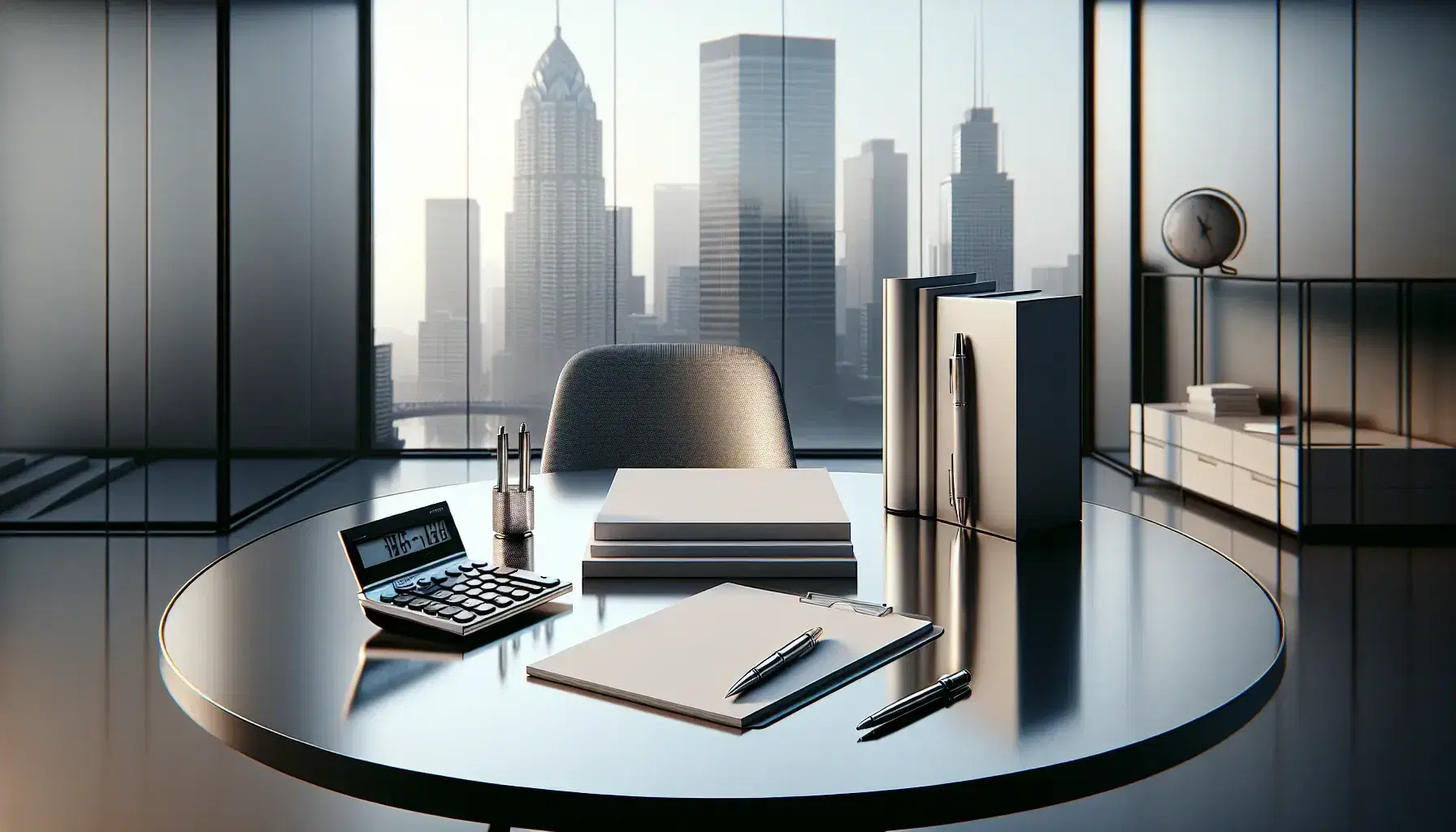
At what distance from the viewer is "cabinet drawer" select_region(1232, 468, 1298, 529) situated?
3.83 metres

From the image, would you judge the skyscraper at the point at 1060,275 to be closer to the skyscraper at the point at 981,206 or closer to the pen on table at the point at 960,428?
the skyscraper at the point at 981,206

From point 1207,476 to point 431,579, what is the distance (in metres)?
3.90

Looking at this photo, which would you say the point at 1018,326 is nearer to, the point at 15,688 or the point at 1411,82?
the point at 15,688

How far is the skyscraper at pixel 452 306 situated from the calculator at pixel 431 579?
4.59 meters

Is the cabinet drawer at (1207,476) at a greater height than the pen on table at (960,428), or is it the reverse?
the pen on table at (960,428)

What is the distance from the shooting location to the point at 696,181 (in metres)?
5.50

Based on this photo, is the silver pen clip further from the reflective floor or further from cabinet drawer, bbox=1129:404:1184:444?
cabinet drawer, bbox=1129:404:1184:444

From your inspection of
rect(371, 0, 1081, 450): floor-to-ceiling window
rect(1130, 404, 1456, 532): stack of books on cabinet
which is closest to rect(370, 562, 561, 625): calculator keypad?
rect(1130, 404, 1456, 532): stack of books on cabinet

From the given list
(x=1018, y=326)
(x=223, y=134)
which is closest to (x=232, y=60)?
(x=223, y=134)

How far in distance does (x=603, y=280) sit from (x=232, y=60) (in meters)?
1.93

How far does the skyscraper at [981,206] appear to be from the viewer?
5516mm

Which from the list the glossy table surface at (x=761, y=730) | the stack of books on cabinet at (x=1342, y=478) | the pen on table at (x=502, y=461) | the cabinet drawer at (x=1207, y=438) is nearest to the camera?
the glossy table surface at (x=761, y=730)

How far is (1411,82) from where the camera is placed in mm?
3812

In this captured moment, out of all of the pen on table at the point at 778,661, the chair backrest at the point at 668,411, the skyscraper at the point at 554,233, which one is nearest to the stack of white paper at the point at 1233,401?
the skyscraper at the point at 554,233
